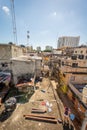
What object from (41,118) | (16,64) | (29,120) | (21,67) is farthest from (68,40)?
(29,120)

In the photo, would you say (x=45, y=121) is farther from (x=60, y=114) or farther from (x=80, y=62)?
(x=80, y=62)

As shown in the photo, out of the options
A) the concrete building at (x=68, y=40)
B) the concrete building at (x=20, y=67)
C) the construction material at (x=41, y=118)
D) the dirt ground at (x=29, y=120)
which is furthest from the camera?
the concrete building at (x=68, y=40)

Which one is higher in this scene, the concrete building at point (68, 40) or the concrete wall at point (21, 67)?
the concrete building at point (68, 40)

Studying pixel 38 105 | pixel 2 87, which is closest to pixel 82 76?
pixel 38 105

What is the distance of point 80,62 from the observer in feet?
60.2

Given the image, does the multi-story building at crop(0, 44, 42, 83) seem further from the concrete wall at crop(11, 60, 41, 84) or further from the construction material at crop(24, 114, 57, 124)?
the construction material at crop(24, 114, 57, 124)

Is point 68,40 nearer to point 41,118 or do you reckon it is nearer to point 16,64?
point 16,64

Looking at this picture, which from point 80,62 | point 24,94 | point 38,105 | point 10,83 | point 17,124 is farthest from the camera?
point 80,62

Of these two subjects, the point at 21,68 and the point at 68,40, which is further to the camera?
the point at 68,40

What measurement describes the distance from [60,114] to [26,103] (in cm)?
319

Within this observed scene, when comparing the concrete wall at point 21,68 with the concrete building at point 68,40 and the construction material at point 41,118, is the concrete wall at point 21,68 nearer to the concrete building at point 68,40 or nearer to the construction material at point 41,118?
the construction material at point 41,118

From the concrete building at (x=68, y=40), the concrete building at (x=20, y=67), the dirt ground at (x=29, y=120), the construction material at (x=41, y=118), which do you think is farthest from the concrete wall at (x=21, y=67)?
the concrete building at (x=68, y=40)

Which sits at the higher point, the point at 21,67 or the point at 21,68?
the point at 21,67

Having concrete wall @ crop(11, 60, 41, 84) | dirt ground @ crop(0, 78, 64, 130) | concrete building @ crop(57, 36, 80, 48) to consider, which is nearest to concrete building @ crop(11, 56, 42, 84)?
concrete wall @ crop(11, 60, 41, 84)
